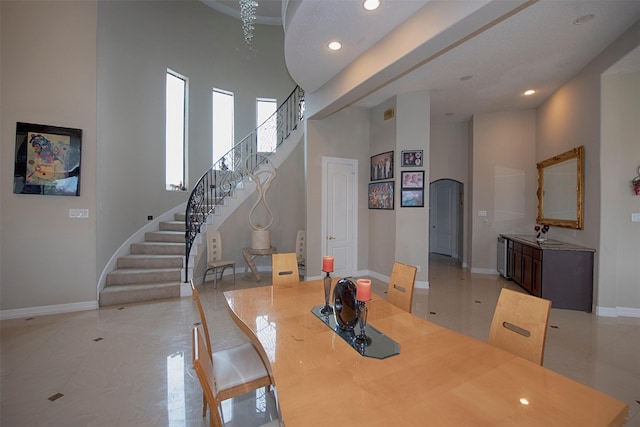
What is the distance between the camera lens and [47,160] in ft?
12.3

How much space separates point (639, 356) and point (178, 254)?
6335mm

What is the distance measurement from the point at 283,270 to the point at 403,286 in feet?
3.69

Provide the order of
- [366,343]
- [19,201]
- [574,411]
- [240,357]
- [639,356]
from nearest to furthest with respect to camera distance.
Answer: [574,411] → [366,343] → [240,357] → [639,356] → [19,201]

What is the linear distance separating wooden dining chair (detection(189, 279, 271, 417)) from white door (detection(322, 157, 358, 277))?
143 inches

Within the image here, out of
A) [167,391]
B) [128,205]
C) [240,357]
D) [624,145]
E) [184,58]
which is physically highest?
[184,58]

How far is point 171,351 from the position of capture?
2883 millimetres

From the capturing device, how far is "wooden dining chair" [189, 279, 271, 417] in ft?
5.40

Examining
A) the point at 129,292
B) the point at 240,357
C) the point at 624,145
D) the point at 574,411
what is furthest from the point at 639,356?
the point at 129,292

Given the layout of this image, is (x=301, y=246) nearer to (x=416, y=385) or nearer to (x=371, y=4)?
(x=371, y=4)

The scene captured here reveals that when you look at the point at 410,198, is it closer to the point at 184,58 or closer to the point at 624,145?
the point at 624,145

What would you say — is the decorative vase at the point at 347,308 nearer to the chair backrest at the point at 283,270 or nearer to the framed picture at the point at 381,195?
the chair backrest at the point at 283,270

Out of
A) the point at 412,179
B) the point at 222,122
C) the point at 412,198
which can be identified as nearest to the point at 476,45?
the point at 412,179

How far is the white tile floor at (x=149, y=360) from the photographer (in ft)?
6.66

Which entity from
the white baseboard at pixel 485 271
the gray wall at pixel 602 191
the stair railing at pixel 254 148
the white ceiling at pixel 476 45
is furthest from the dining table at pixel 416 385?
the stair railing at pixel 254 148
